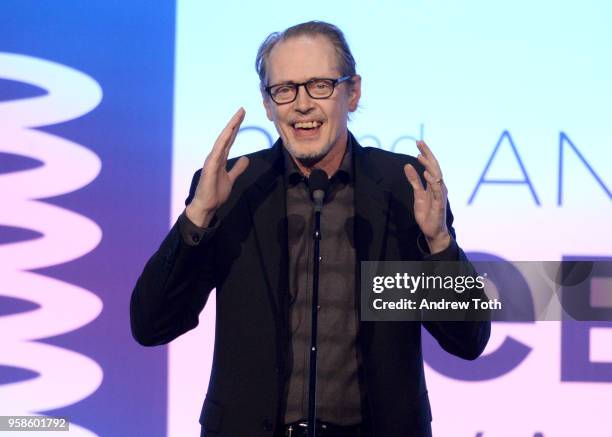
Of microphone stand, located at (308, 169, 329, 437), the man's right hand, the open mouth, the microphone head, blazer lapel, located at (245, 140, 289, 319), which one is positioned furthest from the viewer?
the open mouth

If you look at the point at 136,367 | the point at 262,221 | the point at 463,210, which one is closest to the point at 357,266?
the point at 262,221

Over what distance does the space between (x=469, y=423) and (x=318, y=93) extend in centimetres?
Answer: 178

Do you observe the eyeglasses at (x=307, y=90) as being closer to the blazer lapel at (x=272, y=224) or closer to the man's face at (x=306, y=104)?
the man's face at (x=306, y=104)

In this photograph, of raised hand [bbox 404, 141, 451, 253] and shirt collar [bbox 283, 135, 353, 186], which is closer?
raised hand [bbox 404, 141, 451, 253]

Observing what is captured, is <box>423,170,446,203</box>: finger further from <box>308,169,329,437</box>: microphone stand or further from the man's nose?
the man's nose

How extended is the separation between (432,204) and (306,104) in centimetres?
43

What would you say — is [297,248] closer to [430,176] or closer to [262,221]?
[262,221]

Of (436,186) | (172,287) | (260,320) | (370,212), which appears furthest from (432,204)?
(172,287)

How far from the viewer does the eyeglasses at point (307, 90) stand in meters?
2.05

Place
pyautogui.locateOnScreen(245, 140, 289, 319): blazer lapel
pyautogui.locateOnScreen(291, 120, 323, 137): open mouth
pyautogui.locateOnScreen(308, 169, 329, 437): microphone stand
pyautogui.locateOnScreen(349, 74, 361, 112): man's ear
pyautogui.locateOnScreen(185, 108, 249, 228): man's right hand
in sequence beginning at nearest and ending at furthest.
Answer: pyautogui.locateOnScreen(308, 169, 329, 437): microphone stand < pyautogui.locateOnScreen(185, 108, 249, 228): man's right hand < pyautogui.locateOnScreen(245, 140, 289, 319): blazer lapel < pyautogui.locateOnScreen(291, 120, 323, 137): open mouth < pyautogui.locateOnScreen(349, 74, 361, 112): man's ear

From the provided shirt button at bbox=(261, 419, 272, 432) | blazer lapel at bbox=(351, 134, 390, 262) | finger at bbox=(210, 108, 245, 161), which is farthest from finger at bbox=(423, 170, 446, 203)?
shirt button at bbox=(261, 419, 272, 432)

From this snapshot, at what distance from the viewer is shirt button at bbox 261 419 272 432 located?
1.86m

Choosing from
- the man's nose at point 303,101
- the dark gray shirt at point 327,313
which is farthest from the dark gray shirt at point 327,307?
the man's nose at point 303,101

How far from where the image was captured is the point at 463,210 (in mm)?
3254
